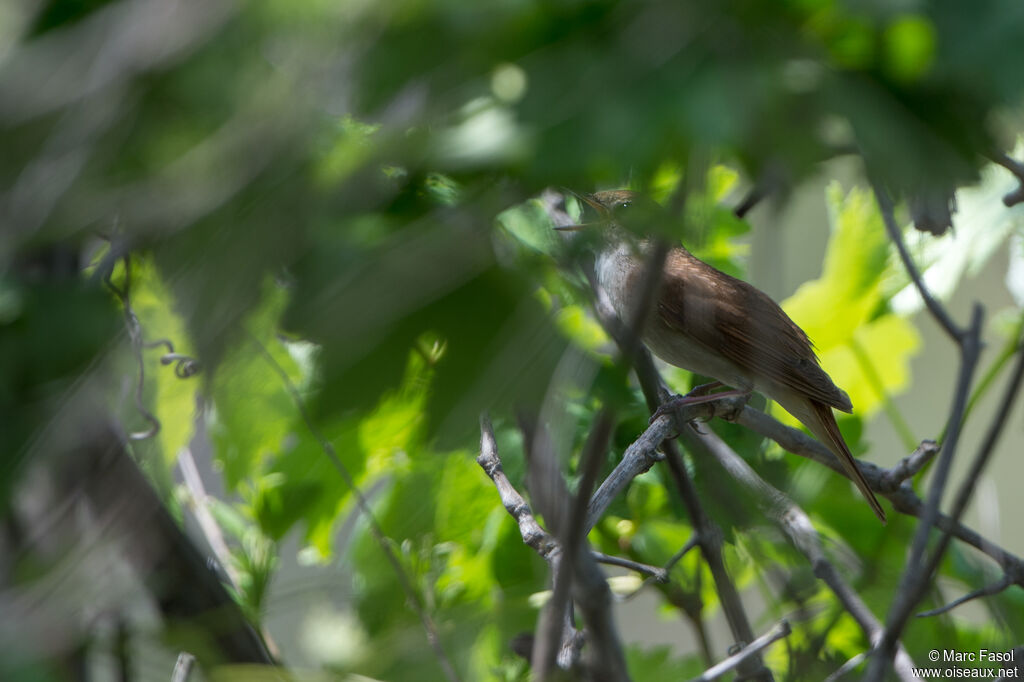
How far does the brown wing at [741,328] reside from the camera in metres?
2.34

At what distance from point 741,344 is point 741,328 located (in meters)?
0.13

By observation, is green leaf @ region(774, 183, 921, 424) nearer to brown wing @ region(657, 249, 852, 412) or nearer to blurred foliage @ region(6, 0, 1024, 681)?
brown wing @ region(657, 249, 852, 412)

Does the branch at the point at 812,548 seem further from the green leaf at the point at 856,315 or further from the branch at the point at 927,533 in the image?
the green leaf at the point at 856,315

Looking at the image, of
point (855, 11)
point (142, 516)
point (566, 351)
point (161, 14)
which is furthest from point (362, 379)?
point (142, 516)

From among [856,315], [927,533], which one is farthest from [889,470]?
[927,533]

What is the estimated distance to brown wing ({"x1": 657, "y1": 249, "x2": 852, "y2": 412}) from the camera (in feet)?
7.66

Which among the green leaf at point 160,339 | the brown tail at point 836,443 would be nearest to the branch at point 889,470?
the brown tail at point 836,443

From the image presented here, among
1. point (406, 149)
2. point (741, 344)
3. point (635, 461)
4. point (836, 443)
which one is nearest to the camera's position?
point (406, 149)

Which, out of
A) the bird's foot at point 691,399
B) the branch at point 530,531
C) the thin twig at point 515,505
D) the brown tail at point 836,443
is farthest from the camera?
the brown tail at point 836,443

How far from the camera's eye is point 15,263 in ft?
2.26

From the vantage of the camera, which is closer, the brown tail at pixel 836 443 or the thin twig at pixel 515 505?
the thin twig at pixel 515 505

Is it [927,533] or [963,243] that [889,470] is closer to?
[963,243]

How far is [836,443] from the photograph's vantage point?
7.80 ft

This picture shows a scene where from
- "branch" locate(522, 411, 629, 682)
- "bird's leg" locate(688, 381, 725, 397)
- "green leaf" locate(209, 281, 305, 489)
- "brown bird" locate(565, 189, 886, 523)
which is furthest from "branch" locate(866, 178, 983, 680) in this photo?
"bird's leg" locate(688, 381, 725, 397)
